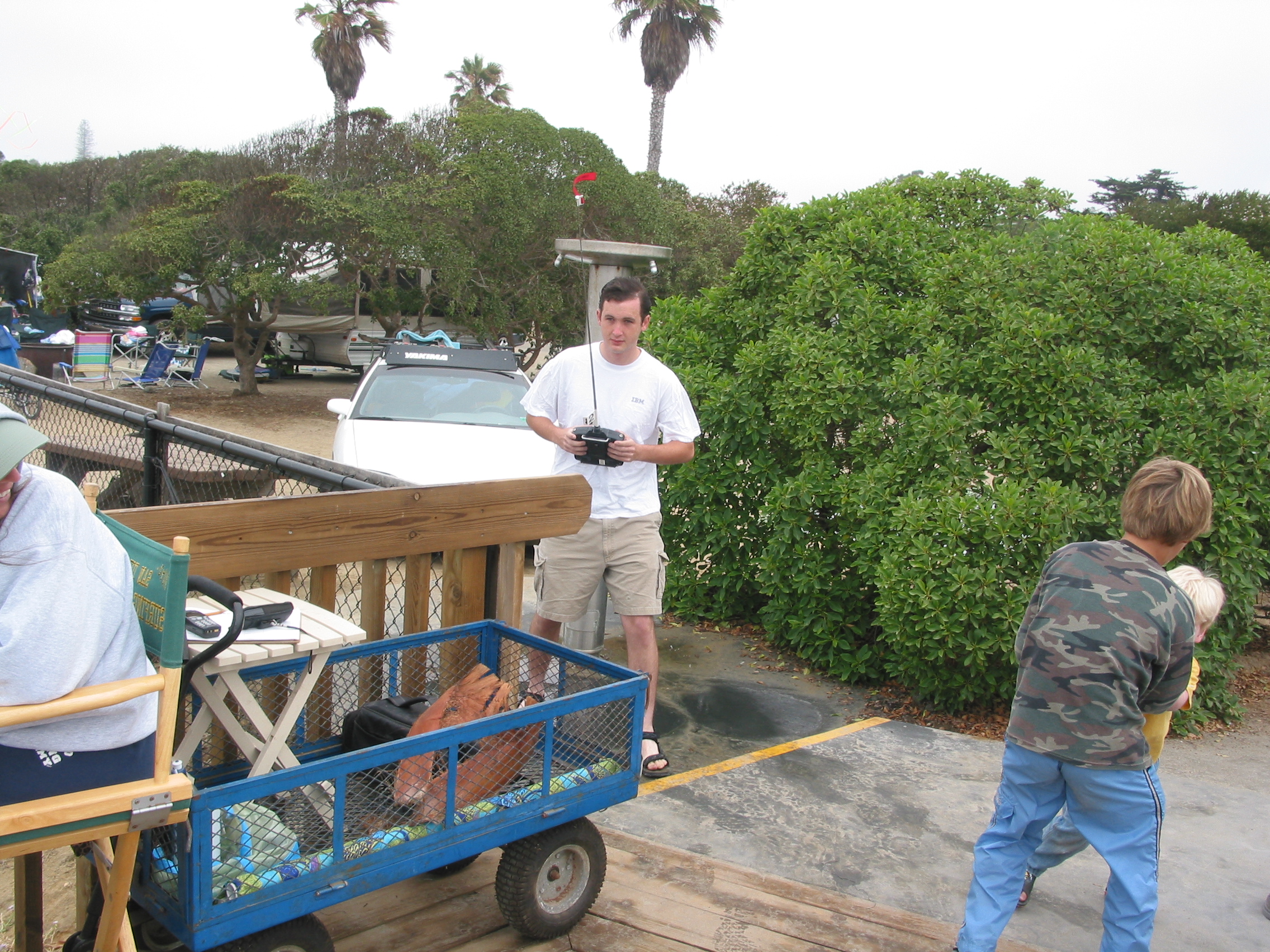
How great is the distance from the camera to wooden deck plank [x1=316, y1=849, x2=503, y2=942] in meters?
2.73

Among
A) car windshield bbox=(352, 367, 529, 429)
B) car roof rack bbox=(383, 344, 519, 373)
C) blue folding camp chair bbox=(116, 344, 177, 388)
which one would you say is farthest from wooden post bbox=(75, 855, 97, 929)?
blue folding camp chair bbox=(116, 344, 177, 388)

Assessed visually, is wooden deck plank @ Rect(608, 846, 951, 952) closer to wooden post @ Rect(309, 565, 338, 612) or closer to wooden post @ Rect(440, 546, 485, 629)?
wooden post @ Rect(440, 546, 485, 629)

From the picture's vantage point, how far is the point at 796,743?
4.48m

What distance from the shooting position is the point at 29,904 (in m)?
2.28

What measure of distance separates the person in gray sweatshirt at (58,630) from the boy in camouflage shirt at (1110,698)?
7.18ft

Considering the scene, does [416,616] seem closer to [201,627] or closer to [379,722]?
[379,722]

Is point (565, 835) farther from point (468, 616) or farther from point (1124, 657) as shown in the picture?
point (1124, 657)

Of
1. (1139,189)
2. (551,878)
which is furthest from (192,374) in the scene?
(1139,189)

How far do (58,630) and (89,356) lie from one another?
66.5ft

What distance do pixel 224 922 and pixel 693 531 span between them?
14.4ft

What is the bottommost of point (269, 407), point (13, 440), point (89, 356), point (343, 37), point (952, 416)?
point (269, 407)

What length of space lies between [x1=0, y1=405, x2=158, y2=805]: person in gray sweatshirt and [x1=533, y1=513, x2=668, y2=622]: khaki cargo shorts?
2172 mm

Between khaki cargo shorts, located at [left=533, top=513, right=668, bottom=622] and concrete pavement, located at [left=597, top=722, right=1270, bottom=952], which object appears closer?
concrete pavement, located at [left=597, top=722, right=1270, bottom=952]

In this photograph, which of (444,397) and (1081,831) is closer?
(1081,831)
